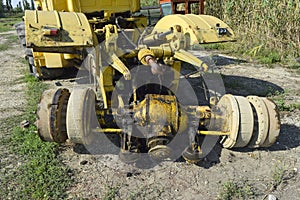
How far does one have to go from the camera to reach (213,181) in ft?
10.2

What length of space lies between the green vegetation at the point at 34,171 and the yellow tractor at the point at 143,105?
0.29m

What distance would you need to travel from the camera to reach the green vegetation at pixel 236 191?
114 inches

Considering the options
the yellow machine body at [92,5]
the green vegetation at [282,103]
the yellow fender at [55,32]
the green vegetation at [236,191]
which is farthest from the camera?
the yellow machine body at [92,5]

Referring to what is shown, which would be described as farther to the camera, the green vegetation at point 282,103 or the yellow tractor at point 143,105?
the green vegetation at point 282,103

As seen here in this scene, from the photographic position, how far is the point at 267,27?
8086mm

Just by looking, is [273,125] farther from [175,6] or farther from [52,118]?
[175,6]

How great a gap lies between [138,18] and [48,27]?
2400 mm

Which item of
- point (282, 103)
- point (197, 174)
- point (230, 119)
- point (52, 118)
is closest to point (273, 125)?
point (230, 119)

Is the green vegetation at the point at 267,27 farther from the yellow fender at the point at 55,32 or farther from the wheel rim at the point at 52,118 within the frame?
the wheel rim at the point at 52,118

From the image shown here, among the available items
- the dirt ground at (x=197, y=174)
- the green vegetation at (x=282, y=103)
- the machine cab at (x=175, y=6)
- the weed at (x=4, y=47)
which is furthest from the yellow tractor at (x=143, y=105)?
the weed at (x=4, y=47)

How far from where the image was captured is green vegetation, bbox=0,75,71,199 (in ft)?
9.80

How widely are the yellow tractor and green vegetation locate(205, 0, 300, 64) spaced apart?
4.14 meters

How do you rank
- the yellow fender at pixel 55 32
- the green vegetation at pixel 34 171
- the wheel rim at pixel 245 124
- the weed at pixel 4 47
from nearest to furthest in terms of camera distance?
the green vegetation at pixel 34 171 → the wheel rim at pixel 245 124 → the yellow fender at pixel 55 32 → the weed at pixel 4 47

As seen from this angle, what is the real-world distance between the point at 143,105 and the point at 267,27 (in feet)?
19.6
